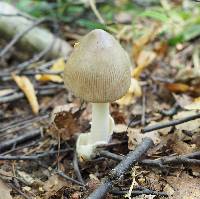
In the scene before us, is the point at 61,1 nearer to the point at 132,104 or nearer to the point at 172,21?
the point at 172,21

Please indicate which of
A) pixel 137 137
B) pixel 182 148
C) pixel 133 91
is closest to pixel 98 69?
pixel 137 137

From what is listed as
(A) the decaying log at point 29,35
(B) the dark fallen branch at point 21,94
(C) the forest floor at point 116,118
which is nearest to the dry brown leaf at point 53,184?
(C) the forest floor at point 116,118

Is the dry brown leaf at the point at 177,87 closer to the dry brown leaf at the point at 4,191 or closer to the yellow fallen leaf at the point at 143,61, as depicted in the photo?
the yellow fallen leaf at the point at 143,61

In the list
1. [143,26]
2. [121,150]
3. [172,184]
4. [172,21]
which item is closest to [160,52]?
[172,21]

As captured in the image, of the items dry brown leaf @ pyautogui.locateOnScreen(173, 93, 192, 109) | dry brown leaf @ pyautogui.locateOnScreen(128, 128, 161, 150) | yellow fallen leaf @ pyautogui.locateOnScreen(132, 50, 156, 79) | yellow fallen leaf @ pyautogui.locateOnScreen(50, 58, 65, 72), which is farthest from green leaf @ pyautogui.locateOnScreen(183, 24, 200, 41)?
dry brown leaf @ pyautogui.locateOnScreen(128, 128, 161, 150)

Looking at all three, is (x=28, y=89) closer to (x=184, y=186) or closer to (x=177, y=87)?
(x=177, y=87)

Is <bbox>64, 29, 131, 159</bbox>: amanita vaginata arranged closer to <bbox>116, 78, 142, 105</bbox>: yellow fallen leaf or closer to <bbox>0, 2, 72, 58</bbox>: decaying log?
<bbox>116, 78, 142, 105</bbox>: yellow fallen leaf
